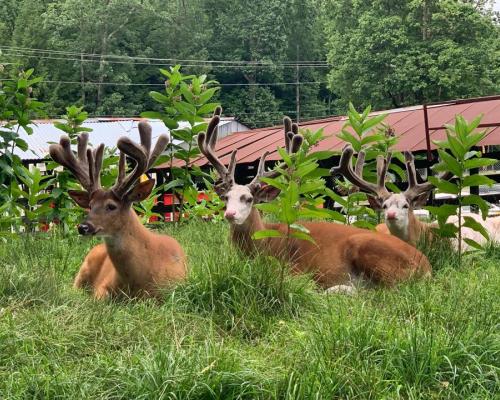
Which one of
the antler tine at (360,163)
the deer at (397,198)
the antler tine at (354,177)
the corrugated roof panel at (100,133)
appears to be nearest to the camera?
the deer at (397,198)

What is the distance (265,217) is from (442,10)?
99.7 ft

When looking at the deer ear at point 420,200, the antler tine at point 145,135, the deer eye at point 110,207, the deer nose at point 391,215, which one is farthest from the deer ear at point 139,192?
the deer ear at point 420,200

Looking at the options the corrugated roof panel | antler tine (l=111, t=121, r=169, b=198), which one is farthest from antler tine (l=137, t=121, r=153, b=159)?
the corrugated roof panel

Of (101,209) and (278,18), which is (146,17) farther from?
(101,209)

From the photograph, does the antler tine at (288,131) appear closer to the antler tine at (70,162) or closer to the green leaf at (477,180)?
the green leaf at (477,180)

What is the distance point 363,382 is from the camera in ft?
10.7

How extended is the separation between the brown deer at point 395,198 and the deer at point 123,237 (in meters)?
2.16

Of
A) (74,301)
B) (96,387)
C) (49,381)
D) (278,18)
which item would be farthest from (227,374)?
(278,18)

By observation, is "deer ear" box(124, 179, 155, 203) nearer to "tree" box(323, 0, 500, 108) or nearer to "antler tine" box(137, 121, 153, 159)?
"antler tine" box(137, 121, 153, 159)

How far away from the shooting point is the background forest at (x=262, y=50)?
36.1 metres

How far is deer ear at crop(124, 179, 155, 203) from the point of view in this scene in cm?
559

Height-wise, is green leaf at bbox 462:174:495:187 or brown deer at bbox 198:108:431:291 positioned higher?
green leaf at bbox 462:174:495:187

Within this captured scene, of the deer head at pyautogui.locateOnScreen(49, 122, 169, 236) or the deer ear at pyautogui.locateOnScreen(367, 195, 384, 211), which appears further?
the deer ear at pyautogui.locateOnScreen(367, 195, 384, 211)

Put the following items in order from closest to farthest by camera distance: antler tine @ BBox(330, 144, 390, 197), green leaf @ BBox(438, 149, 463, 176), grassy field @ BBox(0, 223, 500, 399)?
1. grassy field @ BBox(0, 223, 500, 399)
2. green leaf @ BBox(438, 149, 463, 176)
3. antler tine @ BBox(330, 144, 390, 197)
